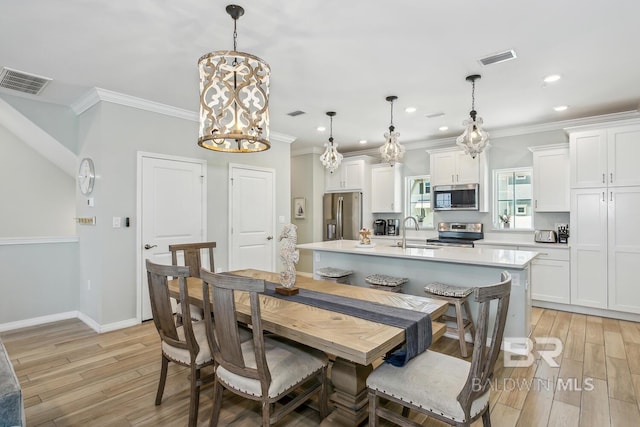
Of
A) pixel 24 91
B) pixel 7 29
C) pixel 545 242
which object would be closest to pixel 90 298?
pixel 24 91

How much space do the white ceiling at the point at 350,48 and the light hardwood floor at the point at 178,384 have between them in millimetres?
2641

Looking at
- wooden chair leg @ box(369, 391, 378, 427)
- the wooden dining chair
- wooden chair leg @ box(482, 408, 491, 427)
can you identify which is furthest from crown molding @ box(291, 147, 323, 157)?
wooden chair leg @ box(482, 408, 491, 427)

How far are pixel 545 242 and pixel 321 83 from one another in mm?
3956

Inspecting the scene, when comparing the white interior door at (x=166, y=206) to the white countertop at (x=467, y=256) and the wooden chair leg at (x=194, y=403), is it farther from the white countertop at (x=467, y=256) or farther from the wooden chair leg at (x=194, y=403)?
the wooden chair leg at (x=194, y=403)

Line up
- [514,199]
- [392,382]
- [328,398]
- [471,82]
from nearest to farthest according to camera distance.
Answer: [392,382] → [328,398] → [471,82] → [514,199]

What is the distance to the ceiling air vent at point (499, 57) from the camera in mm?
2799

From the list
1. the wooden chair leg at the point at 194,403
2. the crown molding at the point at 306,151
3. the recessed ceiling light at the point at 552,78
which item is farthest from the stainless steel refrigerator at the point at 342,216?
the wooden chair leg at the point at 194,403

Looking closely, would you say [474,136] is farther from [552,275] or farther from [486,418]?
[552,275]

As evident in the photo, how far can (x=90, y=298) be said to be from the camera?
3910 millimetres

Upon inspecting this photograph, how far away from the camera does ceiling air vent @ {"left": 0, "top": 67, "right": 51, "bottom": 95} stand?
3.14 metres

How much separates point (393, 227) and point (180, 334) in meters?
4.90

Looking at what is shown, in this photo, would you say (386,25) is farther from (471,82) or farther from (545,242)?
(545,242)

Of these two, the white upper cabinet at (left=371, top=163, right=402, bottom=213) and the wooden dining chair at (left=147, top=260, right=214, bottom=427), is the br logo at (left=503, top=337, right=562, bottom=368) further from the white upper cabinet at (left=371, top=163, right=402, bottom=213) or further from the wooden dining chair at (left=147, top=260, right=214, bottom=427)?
the white upper cabinet at (left=371, top=163, right=402, bottom=213)

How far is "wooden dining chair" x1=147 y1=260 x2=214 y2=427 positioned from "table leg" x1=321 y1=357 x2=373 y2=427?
2.62 ft
